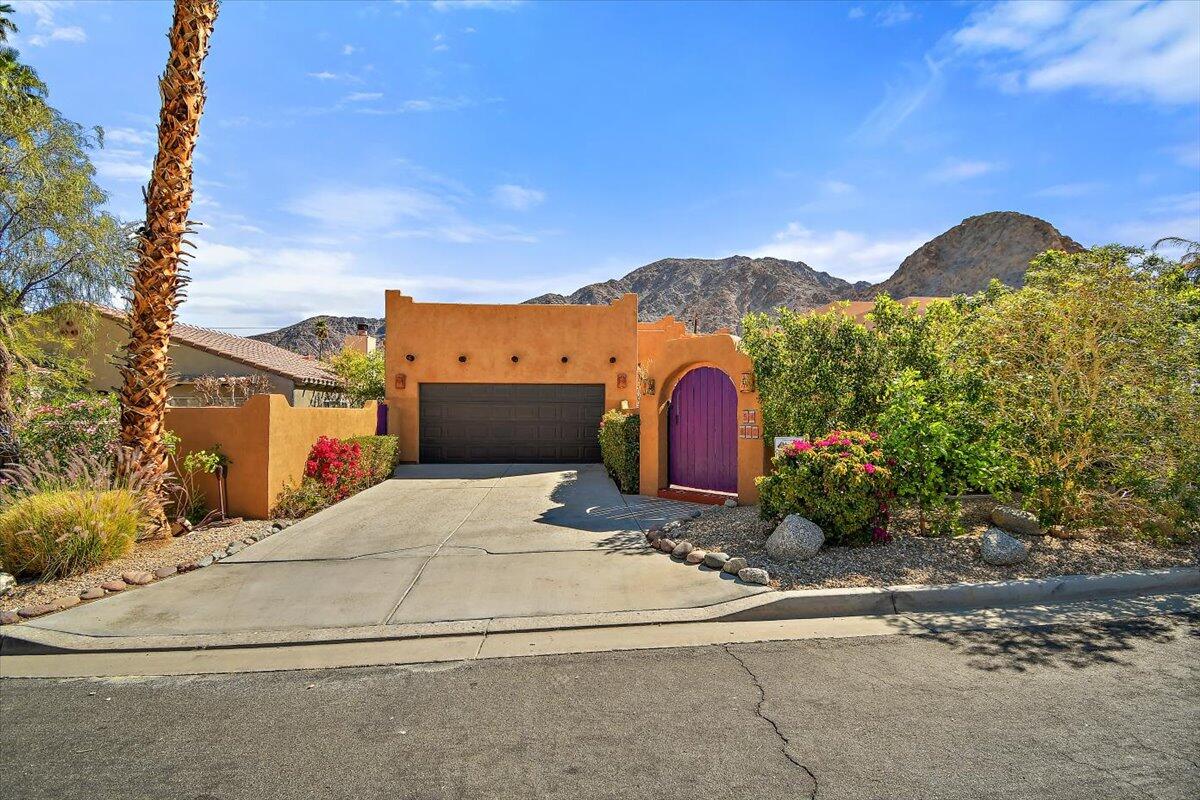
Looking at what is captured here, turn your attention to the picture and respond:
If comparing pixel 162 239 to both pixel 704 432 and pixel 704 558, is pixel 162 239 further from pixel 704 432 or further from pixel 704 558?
pixel 704 432

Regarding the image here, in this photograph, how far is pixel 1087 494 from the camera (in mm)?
6809

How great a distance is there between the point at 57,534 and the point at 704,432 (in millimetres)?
8351

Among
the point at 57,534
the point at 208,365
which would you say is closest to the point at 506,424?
the point at 57,534

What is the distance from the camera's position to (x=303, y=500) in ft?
32.2

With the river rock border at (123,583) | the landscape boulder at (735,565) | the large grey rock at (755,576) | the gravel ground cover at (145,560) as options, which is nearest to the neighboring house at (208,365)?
the gravel ground cover at (145,560)

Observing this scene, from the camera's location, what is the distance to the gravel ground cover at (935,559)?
578 cm

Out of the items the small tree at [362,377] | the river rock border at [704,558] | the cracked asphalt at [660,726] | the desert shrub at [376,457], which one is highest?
the small tree at [362,377]

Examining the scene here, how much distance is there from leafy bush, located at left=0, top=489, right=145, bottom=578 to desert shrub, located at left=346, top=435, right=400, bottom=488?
500 centimetres

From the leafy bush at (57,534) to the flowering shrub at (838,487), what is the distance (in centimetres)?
723

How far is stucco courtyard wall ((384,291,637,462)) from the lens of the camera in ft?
52.7

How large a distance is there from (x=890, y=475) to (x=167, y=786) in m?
6.35

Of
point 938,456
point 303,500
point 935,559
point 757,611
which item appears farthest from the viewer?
point 303,500

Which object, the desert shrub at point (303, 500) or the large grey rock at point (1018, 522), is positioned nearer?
the large grey rock at point (1018, 522)

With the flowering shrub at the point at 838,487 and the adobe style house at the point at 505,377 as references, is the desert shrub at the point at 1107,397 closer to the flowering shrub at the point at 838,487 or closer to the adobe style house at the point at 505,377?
the flowering shrub at the point at 838,487
